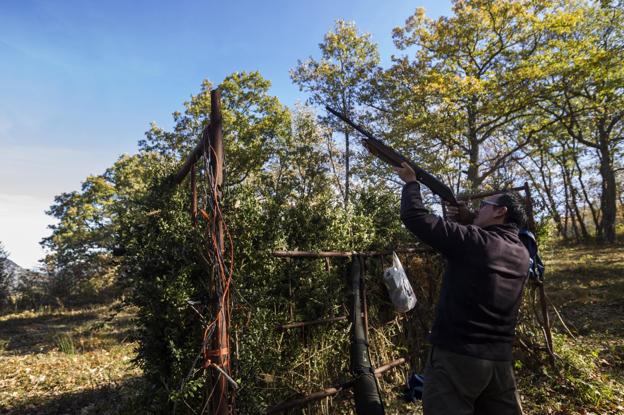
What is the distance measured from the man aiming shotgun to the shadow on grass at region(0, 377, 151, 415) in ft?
13.5

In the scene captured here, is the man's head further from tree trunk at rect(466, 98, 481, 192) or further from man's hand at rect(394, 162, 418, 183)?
tree trunk at rect(466, 98, 481, 192)

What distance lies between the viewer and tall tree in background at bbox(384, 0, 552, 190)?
512 inches

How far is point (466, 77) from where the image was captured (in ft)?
41.8

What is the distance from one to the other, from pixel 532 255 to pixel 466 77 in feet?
34.0

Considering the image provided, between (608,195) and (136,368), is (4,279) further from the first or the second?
(608,195)

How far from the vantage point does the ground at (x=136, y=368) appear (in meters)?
4.39

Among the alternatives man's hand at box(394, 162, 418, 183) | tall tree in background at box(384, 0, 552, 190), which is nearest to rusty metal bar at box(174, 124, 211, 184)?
man's hand at box(394, 162, 418, 183)

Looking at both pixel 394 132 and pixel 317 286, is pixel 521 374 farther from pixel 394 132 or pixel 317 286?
pixel 394 132

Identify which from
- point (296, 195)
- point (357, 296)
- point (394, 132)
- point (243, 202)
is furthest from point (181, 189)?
point (394, 132)

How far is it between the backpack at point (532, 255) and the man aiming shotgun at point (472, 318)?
1.72 meters

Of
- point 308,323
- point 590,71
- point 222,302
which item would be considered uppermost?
point 590,71

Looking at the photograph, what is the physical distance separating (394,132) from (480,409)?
14.2m

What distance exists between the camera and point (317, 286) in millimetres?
3832

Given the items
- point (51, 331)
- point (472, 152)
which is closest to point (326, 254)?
point (51, 331)
